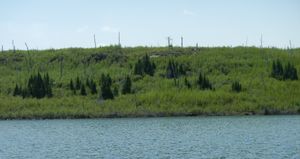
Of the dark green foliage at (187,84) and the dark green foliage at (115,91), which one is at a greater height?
the dark green foliage at (187,84)

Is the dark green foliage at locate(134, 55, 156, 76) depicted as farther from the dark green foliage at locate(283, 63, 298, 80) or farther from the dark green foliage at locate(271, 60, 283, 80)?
the dark green foliage at locate(283, 63, 298, 80)

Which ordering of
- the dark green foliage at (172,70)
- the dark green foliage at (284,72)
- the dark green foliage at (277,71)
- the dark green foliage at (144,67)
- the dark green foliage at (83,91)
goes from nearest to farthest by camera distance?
1. the dark green foliage at (83,91)
2. the dark green foliage at (284,72)
3. the dark green foliage at (277,71)
4. the dark green foliage at (172,70)
5. the dark green foliage at (144,67)

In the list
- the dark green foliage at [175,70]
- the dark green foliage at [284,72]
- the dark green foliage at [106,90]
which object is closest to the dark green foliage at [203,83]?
the dark green foliage at [175,70]

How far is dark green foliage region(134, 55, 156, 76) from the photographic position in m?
116

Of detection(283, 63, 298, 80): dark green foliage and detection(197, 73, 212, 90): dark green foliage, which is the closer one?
detection(197, 73, 212, 90): dark green foliage

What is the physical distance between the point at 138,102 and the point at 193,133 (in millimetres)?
37918

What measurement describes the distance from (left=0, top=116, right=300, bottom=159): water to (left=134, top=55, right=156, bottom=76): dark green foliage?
Result: 142 feet

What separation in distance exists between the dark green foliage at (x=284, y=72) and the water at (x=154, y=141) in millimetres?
44372

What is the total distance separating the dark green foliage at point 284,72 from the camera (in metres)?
109

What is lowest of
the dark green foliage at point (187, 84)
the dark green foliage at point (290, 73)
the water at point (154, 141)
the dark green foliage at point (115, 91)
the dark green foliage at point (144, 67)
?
the water at point (154, 141)

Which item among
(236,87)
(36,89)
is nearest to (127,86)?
(36,89)

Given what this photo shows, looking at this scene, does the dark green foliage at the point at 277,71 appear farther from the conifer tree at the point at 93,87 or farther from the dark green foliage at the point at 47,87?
the dark green foliage at the point at 47,87

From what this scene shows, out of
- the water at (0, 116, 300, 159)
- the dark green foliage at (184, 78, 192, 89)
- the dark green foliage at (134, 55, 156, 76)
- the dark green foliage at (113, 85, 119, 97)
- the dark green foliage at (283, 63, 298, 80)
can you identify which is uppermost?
the dark green foliage at (134, 55, 156, 76)

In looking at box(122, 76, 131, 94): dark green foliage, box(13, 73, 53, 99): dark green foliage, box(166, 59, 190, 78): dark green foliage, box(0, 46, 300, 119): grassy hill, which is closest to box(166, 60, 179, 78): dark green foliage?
box(166, 59, 190, 78): dark green foliage
